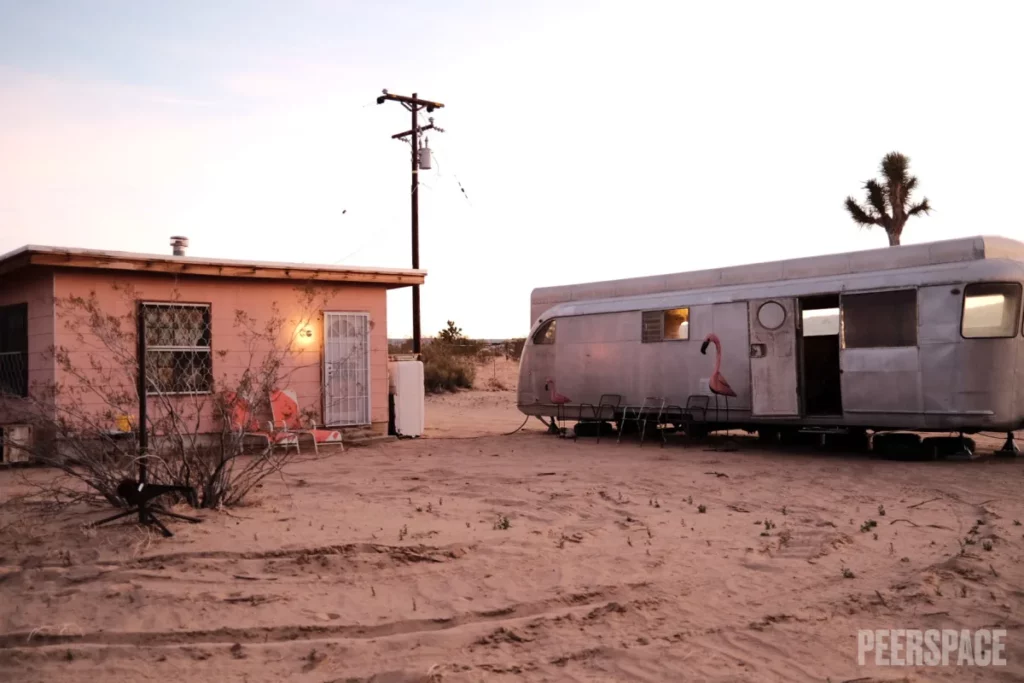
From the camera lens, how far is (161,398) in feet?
23.1

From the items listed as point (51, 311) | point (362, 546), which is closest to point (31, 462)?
point (51, 311)

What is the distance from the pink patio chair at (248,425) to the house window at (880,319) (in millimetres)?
7389

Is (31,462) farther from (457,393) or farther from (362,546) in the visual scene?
(457,393)

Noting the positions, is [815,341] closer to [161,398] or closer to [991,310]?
[991,310]

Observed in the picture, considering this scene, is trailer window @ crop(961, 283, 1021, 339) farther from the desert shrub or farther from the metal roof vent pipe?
the desert shrub

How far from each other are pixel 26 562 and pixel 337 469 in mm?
5048

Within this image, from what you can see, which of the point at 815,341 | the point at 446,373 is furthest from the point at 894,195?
the point at 446,373

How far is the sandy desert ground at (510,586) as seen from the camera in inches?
177

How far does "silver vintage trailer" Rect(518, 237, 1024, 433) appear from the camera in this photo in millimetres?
10336

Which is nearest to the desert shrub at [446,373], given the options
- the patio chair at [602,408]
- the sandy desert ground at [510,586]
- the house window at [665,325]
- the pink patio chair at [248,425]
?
the patio chair at [602,408]

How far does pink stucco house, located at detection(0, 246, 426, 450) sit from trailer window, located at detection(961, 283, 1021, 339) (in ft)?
25.1

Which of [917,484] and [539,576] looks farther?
[917,484]

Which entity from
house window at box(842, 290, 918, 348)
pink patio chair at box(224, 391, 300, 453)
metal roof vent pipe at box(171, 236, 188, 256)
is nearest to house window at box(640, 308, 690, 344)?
house window at box(842, 290, 918, 348)

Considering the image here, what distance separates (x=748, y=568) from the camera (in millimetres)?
6012
